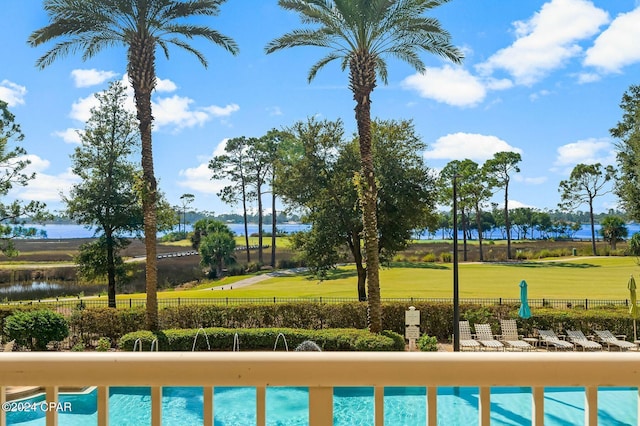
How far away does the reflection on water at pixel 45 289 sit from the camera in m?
32.1

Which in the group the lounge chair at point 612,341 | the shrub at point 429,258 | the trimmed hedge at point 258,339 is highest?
the shrub at point 429,258

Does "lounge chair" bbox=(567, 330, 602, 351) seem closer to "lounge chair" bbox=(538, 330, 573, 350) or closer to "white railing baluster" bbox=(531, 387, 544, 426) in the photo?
"lounge chair" bbox=(538, 330, 573, 350)

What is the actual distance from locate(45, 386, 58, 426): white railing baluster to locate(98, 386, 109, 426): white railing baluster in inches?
4.5

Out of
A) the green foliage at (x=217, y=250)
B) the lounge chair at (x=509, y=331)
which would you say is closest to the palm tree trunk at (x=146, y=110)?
the lounge chair at (x=509, y=331)

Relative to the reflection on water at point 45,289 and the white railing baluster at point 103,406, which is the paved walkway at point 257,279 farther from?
the white railing baluster at point 103,406

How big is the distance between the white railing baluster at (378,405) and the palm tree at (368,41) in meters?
15.3

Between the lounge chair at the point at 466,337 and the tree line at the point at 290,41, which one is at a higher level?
the tree line at the point at 290,41

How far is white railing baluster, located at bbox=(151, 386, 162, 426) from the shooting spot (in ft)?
4.58

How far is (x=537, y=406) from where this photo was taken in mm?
1396

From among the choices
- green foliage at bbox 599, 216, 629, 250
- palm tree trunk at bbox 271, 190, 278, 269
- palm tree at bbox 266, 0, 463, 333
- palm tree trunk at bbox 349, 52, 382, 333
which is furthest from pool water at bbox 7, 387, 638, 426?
green foliage at bbox 599, 216, 629, 250

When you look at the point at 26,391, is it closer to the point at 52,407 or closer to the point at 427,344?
the point at 52,407

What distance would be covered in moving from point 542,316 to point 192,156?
42145 millimetres

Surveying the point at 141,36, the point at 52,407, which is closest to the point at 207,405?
the point at 52,407

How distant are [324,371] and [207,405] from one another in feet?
1.09
